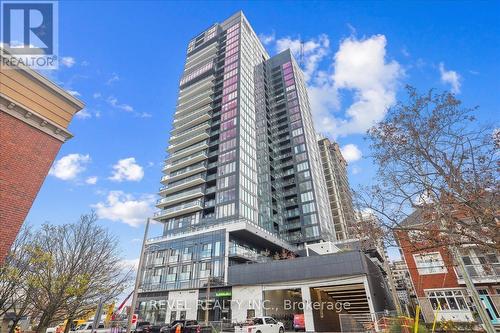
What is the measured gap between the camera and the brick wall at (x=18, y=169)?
370 inches

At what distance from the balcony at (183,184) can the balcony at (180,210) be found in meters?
4.27

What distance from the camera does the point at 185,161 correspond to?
61875mm

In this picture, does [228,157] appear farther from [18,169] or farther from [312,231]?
[18,169]

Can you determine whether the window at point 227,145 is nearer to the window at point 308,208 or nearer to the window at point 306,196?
the window at point 306,196

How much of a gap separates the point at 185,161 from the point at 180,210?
12.7 m

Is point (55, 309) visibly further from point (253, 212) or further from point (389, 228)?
point (253, 212)

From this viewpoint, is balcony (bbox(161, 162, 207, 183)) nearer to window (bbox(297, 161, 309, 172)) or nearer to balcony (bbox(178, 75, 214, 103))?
balcony (bbox(178, 75, 214, 103))

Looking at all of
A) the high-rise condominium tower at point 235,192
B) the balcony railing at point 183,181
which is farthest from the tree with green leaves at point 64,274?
the balcony railing at point 183,181

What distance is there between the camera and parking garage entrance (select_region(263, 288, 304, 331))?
32500mm

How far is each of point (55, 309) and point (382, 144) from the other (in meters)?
19.7

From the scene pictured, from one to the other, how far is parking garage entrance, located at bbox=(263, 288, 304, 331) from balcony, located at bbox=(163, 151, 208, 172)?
114ft

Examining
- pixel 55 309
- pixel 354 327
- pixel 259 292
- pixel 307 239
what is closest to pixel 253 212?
pixel 307 239

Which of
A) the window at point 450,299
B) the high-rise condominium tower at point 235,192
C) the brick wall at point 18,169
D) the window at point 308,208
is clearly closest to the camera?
the brick wall at point 18,169

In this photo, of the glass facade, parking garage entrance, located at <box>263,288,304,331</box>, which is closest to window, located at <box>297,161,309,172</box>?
the glass facade
